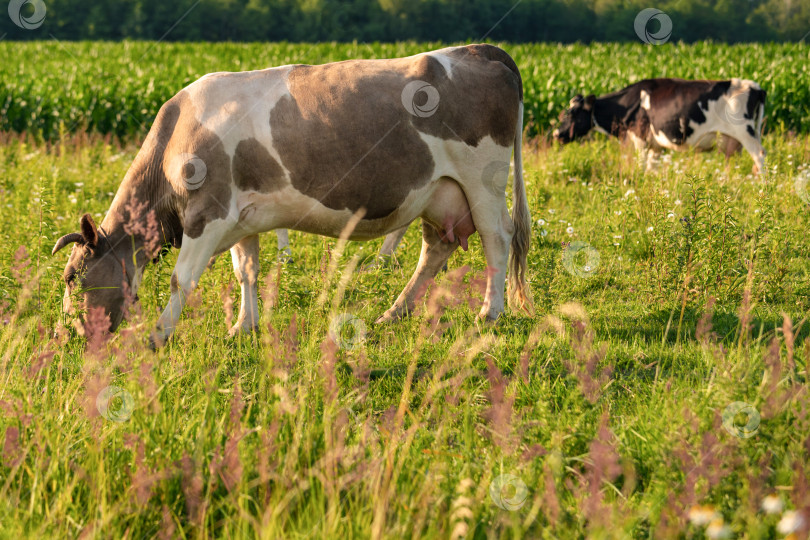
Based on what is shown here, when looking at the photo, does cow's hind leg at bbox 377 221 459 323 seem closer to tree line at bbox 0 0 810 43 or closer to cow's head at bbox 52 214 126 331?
cow's head at bbox 52 214 126 331

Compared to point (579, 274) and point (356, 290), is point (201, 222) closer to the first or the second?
point (356, 290)

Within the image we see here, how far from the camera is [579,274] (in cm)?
579

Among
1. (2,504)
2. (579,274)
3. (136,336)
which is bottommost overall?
(579,274)

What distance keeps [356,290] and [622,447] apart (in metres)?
2.93

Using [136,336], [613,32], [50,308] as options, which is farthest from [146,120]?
[613,32]
